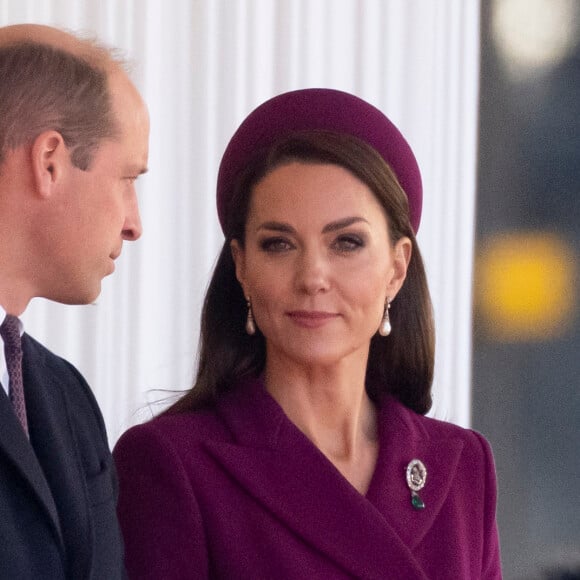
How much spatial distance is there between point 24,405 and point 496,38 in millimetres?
2567

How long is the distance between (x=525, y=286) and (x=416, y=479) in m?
1.81

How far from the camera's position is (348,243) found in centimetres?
221

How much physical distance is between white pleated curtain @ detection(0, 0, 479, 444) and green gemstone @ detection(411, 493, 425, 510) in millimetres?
1308

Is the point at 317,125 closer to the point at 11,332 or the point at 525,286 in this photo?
the point at 11,332

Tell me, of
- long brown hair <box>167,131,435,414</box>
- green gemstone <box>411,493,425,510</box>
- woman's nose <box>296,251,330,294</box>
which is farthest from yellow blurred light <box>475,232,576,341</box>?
woman's nose <box>296,251,330,294</box>

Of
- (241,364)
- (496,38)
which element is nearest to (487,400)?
(496,38)

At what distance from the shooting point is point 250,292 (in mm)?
2254

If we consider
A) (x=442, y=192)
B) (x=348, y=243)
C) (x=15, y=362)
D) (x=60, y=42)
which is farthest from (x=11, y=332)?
(x=442, y=192)

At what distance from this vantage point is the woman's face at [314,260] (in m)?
2.16

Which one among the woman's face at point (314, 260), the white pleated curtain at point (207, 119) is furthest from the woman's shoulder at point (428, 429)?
the white pleated curtain at point (207, 119)

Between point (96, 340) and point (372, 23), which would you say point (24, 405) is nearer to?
point (96, 340)

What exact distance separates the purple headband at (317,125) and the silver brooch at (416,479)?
0.53 m

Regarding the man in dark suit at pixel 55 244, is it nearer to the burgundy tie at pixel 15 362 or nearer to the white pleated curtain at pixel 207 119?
the burgundy tie at pixel 15 362

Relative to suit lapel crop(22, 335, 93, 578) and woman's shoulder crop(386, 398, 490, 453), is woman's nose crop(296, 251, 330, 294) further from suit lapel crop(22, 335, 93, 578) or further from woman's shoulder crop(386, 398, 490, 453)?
suit lapel crop(22, 335, 93, 578)
